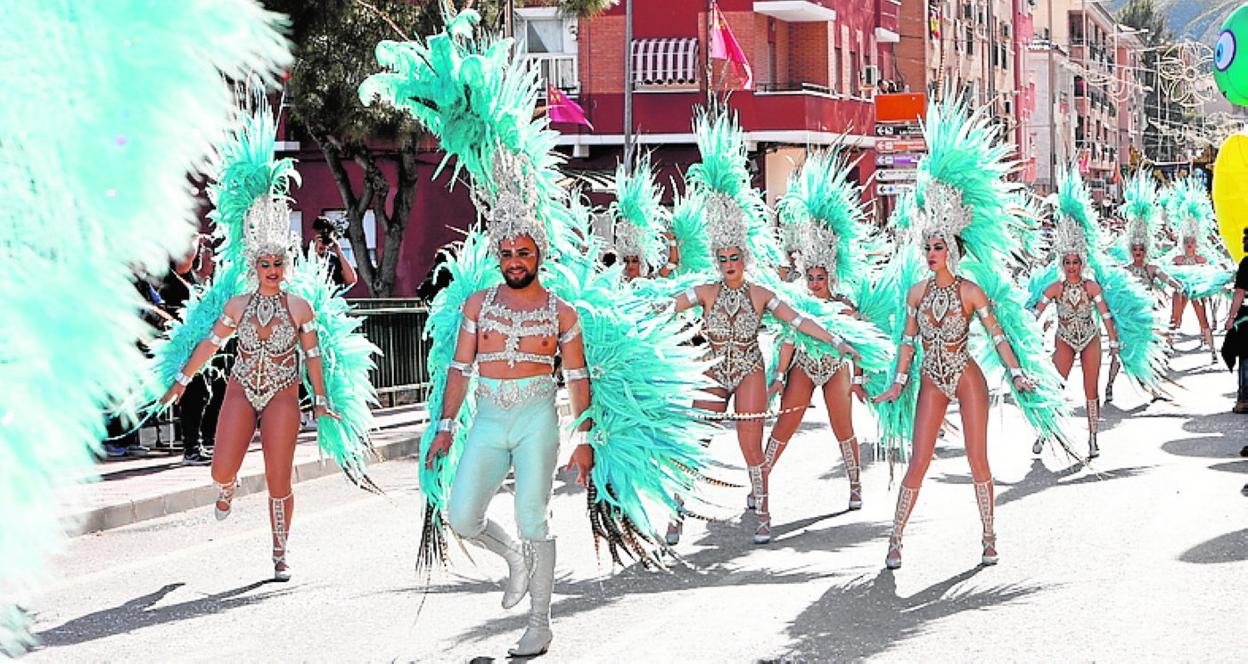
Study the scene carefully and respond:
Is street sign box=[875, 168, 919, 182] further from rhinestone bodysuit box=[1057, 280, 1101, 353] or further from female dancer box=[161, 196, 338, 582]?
female dancer box=[161, 196, 338, 582]

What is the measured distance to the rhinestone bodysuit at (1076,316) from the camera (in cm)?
1550

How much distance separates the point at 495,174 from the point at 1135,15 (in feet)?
369

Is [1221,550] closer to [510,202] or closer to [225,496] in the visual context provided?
[510,202]

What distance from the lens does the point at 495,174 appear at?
7.66 m

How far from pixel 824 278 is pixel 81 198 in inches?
453

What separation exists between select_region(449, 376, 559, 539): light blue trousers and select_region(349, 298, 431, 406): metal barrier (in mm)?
12222

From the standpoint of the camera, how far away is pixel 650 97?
40750 mm

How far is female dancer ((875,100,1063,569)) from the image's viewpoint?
32.0ft

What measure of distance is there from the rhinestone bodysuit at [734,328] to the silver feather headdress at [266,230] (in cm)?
272

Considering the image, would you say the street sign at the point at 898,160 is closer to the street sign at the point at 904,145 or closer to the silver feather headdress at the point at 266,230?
the street sign at the point at 904,145

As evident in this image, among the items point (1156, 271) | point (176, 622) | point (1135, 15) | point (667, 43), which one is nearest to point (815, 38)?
point (667, 43)

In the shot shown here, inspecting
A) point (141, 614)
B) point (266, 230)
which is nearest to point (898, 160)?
point (266, 230)

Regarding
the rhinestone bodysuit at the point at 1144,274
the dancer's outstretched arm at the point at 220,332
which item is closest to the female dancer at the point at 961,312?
the dancer's outstretched arm at the point at 220,332

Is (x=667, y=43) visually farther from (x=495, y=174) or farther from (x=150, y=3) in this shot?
(x=150, y=3)
